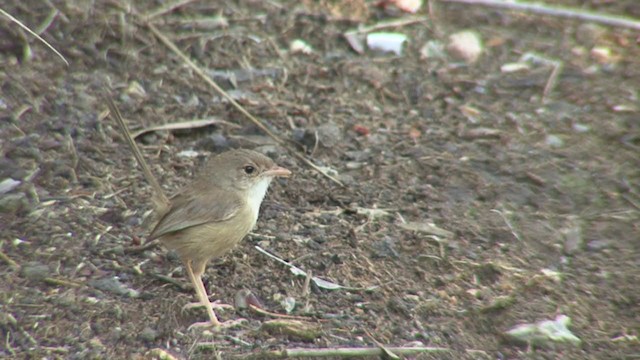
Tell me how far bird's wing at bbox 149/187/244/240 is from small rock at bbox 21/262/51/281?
0.68 meters

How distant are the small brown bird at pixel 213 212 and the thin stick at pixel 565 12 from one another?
12.2ft

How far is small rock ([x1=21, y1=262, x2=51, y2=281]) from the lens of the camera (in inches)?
203

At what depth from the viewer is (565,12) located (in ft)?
26.7

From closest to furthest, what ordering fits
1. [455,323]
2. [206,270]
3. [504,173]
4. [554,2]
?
1. [455,323]
2. [206,270]
3. [504,173]
4. [554,2]

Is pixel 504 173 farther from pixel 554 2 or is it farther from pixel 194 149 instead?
pixel 554 2

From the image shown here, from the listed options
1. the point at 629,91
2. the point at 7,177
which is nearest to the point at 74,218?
the point at 7,177

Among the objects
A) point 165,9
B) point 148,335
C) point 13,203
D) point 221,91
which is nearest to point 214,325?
point 148,335

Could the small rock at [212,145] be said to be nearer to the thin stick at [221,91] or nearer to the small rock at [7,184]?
the thin stick at [221,91]

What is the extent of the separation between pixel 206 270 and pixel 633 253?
281 centimetres

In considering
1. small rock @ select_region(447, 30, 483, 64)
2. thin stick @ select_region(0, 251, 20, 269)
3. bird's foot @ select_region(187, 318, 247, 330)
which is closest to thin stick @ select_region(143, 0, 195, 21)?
small rock @ select_region(447, 30, 483, 64)

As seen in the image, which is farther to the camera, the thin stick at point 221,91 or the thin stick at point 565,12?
the thin stick at point 565,12

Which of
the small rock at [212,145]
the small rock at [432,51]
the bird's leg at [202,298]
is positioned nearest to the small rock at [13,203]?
the bird's leg at [202,298]

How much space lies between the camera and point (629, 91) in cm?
769

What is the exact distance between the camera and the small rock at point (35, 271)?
5160 millimetres
